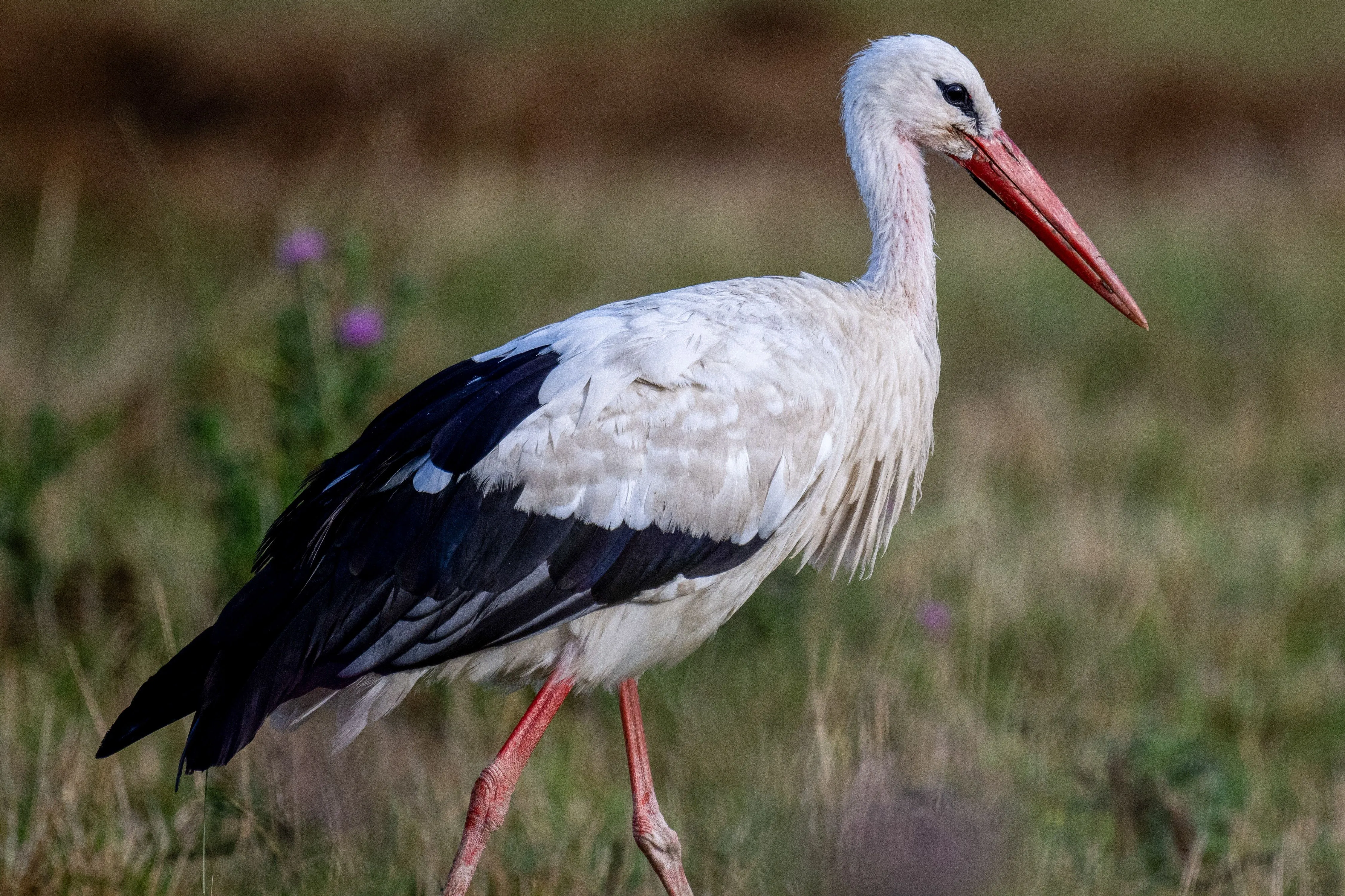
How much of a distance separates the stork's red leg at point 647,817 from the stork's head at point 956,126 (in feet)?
3.84

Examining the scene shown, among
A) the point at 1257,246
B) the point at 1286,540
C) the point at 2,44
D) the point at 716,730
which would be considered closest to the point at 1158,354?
the point at 1257,246

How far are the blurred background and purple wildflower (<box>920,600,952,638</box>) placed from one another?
3 centimetres

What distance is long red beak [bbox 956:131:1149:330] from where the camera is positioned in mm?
3316

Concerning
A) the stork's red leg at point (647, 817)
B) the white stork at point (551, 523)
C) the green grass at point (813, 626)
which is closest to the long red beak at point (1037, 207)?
the white stork at point (551, 523)

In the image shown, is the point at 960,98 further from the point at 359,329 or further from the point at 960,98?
the point at 359,329

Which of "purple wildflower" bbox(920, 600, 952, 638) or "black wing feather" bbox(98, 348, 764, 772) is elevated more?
"black wing feather" bbox(98, 348, 764, 772)

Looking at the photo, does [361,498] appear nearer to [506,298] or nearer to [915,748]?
[915,748]

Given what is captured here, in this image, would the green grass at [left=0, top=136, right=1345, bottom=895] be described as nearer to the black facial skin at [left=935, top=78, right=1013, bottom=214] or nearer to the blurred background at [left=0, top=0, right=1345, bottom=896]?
the blurred background at [left=0, top=0, right=1345, bottom=896]

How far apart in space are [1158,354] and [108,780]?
193 inches

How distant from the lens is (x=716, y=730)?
367 centimetres

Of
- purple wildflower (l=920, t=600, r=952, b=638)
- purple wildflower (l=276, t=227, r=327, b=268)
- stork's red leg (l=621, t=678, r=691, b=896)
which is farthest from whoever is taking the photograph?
purple wildflower (l=920, t=600, r=952, b=638)

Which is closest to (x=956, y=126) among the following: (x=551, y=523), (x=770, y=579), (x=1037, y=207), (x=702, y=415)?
(x=1037, y=207)

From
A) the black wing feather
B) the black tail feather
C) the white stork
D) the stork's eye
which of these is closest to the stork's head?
the stork's eye

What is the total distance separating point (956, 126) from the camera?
128 inches
